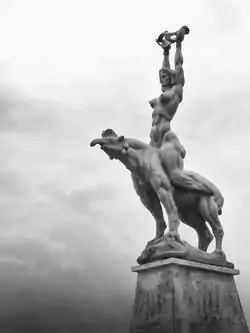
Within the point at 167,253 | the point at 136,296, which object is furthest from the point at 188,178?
the point at 136,296

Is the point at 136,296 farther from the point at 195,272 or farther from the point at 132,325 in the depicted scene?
the point at 195,272

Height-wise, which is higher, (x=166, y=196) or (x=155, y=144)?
(x=155, y=144)

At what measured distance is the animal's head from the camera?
35.5 ft

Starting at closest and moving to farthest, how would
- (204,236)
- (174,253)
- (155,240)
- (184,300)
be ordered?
(184,300) → (174,253) → (155,240) → (204,236)

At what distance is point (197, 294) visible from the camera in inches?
394

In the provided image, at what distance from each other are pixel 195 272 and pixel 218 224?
4.05ft

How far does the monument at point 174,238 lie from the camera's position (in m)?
9.84

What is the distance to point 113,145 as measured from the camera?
10.8 m

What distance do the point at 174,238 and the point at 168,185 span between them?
103 centimetres

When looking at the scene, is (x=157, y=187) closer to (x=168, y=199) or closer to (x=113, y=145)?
(x=168, y=199)

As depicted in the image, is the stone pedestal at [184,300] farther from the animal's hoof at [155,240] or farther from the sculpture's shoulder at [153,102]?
the sculpture's shoulder at [153,102]

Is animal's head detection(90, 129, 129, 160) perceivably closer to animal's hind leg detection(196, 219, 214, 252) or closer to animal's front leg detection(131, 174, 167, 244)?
animal's front leg detection(131, 174, 167, 244)

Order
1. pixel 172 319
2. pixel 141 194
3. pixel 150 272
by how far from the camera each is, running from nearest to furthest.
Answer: pixel 172 319
pixel 150 272
pixel 141 194

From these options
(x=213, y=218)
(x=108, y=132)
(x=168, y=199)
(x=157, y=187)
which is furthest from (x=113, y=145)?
(x=213, y=218)
